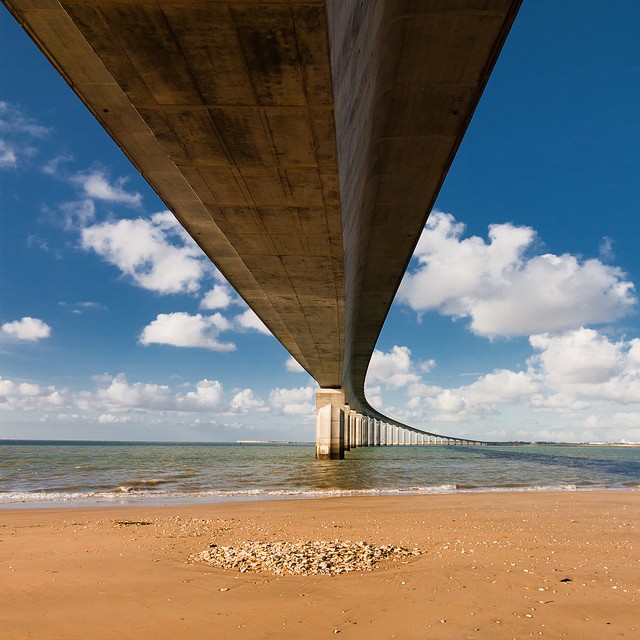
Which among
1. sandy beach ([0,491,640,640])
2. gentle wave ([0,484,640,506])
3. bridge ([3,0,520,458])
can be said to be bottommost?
gentle wave ([0,484,640,506])

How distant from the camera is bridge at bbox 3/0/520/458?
5.03m

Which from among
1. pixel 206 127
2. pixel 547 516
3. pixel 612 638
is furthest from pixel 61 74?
pixel 547 516

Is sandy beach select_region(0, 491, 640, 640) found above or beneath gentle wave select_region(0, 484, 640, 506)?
above

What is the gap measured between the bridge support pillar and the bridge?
105 ft

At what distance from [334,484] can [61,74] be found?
17.0m

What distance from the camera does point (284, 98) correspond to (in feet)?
19.7

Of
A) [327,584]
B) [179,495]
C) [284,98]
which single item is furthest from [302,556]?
[179,495]

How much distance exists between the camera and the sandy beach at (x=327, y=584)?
164 inches

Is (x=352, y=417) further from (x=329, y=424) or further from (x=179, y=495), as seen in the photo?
(x=179, y=495)

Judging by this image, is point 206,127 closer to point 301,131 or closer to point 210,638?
point 301,131

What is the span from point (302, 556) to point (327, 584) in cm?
102

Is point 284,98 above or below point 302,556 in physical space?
above

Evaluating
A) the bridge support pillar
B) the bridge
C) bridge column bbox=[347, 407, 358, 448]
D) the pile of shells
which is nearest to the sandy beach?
the pile of shells

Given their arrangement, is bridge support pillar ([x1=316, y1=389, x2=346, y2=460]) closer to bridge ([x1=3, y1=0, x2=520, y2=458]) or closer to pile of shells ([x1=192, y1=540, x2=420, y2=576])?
bridge ([x1=3, y1=0, x2=520, y2=458])
